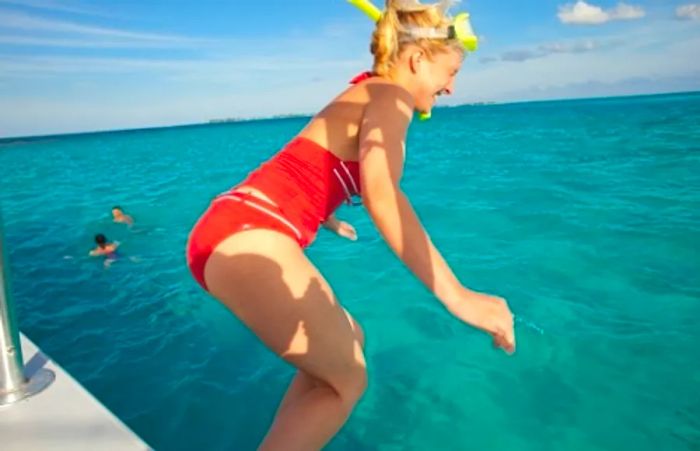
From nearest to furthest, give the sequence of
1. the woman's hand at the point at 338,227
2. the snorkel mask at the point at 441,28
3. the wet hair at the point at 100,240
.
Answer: the snorkel mask at the point at 441,28, the woman's hand at the point at 338,227, the wet hair at the point at 100,240

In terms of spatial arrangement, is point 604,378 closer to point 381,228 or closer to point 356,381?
point 356,381

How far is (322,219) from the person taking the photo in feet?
6.40

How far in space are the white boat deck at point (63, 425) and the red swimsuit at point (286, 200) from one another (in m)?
0.62

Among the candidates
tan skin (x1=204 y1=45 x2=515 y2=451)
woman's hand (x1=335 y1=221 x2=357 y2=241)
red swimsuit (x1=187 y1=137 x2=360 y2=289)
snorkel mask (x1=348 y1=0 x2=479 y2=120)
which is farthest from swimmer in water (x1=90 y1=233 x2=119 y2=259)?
snorkel mask (x1=348 y1=0 x2=479 y2=120)

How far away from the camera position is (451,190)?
45.5 feet

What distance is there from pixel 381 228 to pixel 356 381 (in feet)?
2.04

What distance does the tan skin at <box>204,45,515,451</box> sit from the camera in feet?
5.24

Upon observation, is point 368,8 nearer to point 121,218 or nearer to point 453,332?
point 453,332

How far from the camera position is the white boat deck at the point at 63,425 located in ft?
5.48

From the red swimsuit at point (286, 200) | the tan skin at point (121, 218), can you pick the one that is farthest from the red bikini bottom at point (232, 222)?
the tan skin at point (121, 218)

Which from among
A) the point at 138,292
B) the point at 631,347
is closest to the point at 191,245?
the point at 631,347

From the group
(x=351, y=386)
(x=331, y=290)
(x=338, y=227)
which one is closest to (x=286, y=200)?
(x=331, y=290)

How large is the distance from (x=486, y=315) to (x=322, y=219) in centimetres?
74

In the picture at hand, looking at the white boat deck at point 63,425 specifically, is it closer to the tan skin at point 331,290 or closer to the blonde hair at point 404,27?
the tan skin at point 331,290
